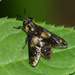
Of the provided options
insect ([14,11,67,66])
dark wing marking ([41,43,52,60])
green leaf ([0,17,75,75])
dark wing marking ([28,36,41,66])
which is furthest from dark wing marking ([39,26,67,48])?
dark wing marking ([28,36,41,66])

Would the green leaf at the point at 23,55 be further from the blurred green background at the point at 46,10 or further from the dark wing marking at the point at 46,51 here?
the blurred green background at the point at 46,10

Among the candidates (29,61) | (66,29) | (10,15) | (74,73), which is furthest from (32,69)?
(10,15)

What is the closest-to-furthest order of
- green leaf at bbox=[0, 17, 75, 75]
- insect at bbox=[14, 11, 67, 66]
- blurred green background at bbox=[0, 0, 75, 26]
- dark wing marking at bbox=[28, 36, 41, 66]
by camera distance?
1. green leaf at bbox=[0, 17, 75, 75]
2. dark wing marking at bbox=[28, 36, 41, 66]
3. insect at bbox=[14, 11, 67, 66]
4. blurred green background at bbox=[0, 0, 75, 26]

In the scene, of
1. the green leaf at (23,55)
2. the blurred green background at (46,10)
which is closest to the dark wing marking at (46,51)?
the green leaf at (23,55)

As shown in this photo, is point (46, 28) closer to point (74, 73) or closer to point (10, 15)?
point (74, 73)

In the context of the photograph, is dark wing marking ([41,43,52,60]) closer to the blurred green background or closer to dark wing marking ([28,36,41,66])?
dark wing marking ([28,36,41,66])

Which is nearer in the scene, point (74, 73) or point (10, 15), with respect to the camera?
point (74, 73)

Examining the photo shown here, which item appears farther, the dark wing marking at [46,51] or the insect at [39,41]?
the insect at [39,41]
